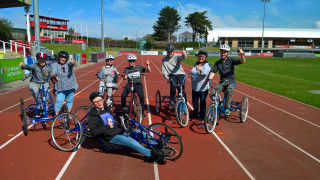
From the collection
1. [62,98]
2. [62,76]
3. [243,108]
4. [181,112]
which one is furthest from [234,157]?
[62,76]

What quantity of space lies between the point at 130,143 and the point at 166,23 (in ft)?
286

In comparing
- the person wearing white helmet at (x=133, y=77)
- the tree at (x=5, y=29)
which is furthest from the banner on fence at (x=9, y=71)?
the tree at (x=5, y=29)

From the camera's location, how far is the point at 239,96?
34.6ft

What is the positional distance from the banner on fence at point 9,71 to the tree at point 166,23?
252ft

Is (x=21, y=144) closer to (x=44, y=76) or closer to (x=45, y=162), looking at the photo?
(x=45, y=162)

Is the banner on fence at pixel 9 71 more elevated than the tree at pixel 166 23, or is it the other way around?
the tree at pixel 166 23

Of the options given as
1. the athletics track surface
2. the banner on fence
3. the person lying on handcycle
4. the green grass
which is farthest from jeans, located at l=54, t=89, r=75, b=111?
the green grass

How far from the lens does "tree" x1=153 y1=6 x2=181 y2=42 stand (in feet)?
Answer: 287

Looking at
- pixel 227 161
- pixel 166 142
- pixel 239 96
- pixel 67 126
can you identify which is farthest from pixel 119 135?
pixel 239 96

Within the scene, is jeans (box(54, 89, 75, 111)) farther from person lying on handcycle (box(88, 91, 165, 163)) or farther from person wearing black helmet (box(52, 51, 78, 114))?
person lying on handcycle (box(88, 91, 165, 163))

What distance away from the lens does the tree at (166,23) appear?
87.5 meters

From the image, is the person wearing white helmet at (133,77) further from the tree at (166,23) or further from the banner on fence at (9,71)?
the tree at (166,23)

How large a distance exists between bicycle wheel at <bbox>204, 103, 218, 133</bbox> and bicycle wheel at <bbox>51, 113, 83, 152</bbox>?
112 inches

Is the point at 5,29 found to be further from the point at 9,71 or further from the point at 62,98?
the point at 62,98
